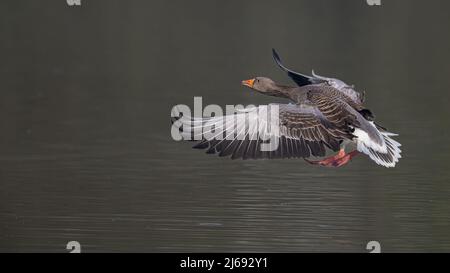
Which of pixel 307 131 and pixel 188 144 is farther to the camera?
pixel 188 144

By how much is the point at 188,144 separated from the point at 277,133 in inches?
209

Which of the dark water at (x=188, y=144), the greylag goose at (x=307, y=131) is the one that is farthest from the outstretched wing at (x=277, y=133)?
the dark water at (x=188, y=144)

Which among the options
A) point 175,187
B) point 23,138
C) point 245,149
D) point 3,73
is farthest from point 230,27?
point 245,149

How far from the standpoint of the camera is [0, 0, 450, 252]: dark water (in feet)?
38.8

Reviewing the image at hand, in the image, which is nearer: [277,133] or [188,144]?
[277,133]

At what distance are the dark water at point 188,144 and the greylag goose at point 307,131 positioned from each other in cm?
86

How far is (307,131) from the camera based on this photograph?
38.5 feet

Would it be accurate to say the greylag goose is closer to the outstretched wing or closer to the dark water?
the outstretched wing

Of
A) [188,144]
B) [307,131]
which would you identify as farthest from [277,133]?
[188,144]

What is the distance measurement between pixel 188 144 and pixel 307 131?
5408mm

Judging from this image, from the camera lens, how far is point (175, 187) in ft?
45.1

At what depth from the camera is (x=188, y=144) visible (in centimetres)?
1692

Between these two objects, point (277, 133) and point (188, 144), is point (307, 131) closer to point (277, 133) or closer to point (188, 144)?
point (277, 133)

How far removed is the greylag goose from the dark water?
2.83 ft
